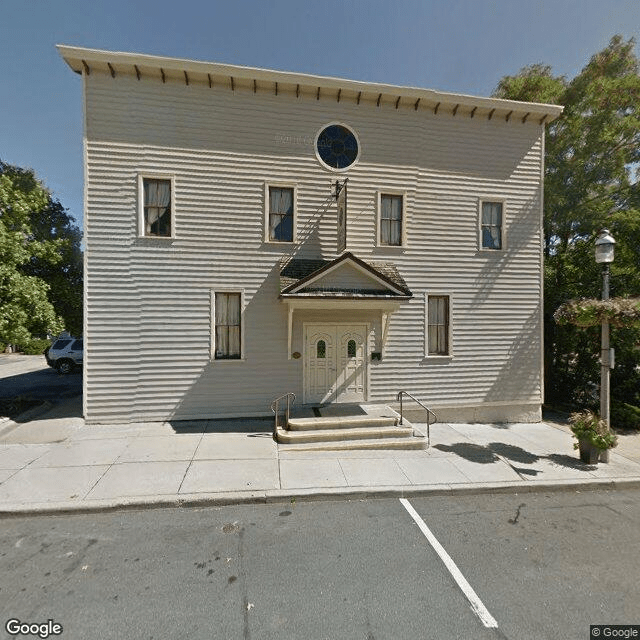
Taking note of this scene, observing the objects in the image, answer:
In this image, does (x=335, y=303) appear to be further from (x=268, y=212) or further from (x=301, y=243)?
(x=268, y=212)

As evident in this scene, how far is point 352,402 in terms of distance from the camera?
9.52 m

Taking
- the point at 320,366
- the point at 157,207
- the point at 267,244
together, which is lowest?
the point at 320,366

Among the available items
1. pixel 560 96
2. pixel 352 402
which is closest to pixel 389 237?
pixel 352 402

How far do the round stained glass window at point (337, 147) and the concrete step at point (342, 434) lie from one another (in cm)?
734

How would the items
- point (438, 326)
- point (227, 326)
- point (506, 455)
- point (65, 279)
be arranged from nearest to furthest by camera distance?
point (506, 455), point (227, 326), point (438, 326), point (65, 279)

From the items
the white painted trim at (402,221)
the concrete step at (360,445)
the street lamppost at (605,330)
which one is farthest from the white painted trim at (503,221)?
the concrete step at (360,445)

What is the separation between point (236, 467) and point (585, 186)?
15.5 metres

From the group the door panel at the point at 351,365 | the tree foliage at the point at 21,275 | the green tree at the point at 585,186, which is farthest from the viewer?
the green tree at the point at 585,186

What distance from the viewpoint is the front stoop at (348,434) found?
741 centimetres

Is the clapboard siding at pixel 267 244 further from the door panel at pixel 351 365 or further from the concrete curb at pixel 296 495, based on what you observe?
the concrete curb at pixel 296 495

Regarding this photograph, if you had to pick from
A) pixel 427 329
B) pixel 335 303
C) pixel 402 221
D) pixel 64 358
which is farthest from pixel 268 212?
pixel 64 358

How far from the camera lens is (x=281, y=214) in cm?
920

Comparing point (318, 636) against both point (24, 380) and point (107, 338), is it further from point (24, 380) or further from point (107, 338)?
point (24, 380)

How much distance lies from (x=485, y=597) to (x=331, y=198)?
8.87 meters
